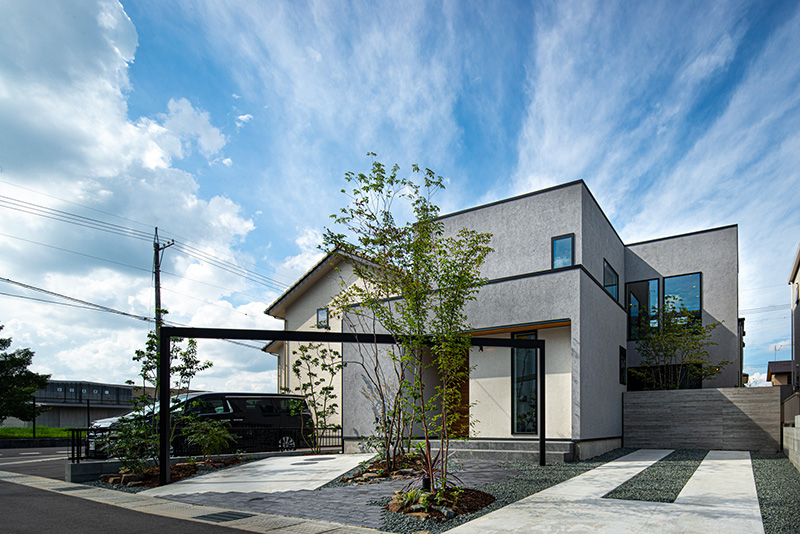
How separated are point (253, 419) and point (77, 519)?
6973 mm

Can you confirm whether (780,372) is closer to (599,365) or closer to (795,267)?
(795,267)

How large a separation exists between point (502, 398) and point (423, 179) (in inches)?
226

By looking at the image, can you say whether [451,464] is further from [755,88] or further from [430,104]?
[755,88]

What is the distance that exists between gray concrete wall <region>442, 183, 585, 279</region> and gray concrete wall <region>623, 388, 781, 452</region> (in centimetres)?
428

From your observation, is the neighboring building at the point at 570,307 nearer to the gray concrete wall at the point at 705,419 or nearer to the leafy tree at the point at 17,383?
the gray concrete wall at the point at 705,419

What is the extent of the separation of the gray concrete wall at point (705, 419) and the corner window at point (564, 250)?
156 inches

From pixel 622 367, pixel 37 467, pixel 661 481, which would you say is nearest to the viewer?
pixel 661 481

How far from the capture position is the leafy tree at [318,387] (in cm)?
1328

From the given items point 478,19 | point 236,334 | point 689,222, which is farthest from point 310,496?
point 689,222

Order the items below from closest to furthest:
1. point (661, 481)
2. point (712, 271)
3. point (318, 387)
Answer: point (661, 481) < point (712, 271) < point (318, 387)

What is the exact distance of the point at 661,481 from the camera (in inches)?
301

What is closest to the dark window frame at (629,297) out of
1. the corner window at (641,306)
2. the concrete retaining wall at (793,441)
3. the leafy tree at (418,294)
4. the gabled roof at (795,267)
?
the corner window at (641,306)

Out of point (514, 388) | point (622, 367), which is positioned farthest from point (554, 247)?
point (622, 367)

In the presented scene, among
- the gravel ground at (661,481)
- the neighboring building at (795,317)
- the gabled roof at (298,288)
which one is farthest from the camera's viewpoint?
the gabled roof at (298,288)
